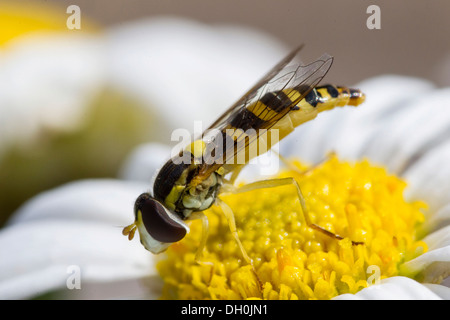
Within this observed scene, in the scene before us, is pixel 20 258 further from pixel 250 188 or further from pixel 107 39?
pixel 107 39

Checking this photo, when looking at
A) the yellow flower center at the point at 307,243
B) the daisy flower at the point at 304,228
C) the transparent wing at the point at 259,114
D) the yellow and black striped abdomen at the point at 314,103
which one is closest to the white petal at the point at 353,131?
the daisy flower at the point at 304,228

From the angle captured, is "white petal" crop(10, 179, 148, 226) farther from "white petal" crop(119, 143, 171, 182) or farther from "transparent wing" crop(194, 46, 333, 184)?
"transparent wing" crop(194, 46, 333, 184)

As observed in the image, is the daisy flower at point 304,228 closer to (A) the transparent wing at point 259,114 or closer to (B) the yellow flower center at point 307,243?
(B) the yellow flower center at point 307,243

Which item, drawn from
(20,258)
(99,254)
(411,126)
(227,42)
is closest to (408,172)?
(411,126)

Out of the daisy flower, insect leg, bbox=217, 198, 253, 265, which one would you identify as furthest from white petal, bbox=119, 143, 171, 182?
insect leg, bbox=217, 198, 253, 265

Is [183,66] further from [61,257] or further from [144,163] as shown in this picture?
[61,257]

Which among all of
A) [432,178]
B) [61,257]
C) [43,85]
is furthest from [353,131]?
[43,85]

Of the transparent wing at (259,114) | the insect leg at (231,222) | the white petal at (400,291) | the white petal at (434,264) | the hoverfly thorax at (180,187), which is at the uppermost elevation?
the transparent wing at (259,114)
